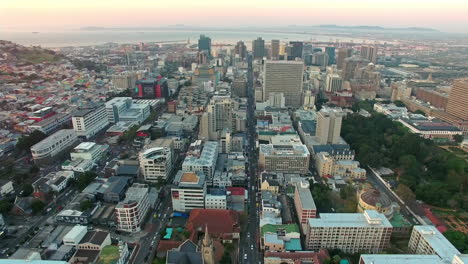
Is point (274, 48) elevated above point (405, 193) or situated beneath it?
elevated above

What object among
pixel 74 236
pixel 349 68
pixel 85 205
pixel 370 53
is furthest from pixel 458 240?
pixel 370 53

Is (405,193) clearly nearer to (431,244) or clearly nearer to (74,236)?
(431,244)

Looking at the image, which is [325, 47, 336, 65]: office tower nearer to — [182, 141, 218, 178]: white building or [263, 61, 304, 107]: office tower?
[263, 61, 304, 107]: office tower

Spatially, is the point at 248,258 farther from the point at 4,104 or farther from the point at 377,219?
the point at 4,104

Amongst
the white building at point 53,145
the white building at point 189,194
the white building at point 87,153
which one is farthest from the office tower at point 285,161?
the white building at point 53,145

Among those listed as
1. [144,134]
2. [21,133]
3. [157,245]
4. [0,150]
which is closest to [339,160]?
[157,245]
